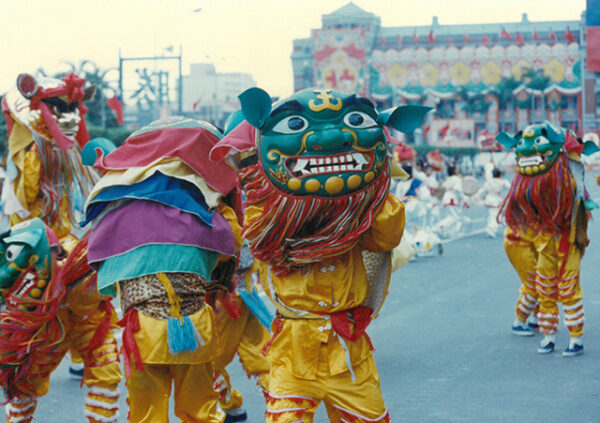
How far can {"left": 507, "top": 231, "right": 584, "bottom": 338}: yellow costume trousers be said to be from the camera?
754cm

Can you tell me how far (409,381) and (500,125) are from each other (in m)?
72.6

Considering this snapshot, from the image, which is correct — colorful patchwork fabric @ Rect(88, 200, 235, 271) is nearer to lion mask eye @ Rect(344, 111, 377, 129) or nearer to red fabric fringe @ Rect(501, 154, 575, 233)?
lion mask eye @ Rect(344, 111, 377, 129)

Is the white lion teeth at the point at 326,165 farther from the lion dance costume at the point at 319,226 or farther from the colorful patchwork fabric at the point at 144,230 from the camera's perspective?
the colorful patchwork fabric at the point at 144,230

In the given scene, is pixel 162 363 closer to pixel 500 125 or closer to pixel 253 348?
pixel 253 348

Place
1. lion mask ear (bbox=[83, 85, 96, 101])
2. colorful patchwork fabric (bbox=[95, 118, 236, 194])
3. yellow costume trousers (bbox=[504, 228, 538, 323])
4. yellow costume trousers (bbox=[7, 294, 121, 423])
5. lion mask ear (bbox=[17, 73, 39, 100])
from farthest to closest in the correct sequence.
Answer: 1. yellow costume trousers (bbox=[504, 228, 538, 323])
2. lion mask ear (bbox=[83, 85, 96, 101])
3. lion mask ear (bbox=[17, 73, 39, 100])
4. yellow costume trousers (bbox=[7, 294, 121, 423])
5. colorful patchwork fabric (bbox=[95, 118, 236, 194])

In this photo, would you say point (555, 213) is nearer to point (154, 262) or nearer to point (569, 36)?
point (154, 262)

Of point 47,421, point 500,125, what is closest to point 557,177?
point 47,421

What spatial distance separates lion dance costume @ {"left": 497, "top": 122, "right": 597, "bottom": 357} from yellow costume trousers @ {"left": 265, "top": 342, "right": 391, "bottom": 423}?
386 cm

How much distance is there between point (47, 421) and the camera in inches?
237

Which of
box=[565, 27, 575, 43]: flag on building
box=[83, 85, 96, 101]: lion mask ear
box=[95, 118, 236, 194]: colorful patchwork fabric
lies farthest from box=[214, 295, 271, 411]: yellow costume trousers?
box=[565, 27, 575, 43]: flag on building

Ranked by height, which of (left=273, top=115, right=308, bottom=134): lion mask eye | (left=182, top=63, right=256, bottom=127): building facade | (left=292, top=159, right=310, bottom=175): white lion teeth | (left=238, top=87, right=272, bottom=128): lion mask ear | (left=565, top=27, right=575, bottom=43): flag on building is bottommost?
(left=292, top=159, right=310, bottom=175): white lion teeth

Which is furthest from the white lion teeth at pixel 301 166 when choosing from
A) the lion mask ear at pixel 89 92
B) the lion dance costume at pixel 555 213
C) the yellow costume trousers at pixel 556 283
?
the yellow costume trousers at pixel 556 283

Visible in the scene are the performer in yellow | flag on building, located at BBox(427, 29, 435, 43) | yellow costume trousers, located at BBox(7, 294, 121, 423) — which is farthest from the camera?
flag on building, located at BBox(427, 29, 435, 43)

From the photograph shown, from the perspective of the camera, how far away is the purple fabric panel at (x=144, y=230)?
13.9 feet
